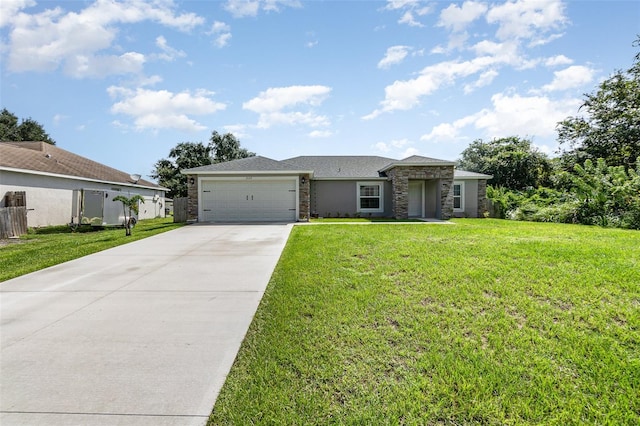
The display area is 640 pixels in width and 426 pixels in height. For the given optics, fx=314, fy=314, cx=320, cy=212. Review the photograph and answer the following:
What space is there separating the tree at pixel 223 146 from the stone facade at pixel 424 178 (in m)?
22.6

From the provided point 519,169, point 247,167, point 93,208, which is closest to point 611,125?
point 519,169

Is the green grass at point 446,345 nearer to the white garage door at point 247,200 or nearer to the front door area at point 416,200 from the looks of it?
the white garage door at point 247,200

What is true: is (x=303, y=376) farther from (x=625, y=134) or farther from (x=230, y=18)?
(x=625, y=134)

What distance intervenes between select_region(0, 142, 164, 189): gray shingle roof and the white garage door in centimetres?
760

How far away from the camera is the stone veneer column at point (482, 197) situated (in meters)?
18.2

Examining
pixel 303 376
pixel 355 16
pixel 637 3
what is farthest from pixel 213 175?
pixel 637 3

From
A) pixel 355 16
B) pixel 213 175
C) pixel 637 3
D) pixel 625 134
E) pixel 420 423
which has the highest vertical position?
pixel 637 3

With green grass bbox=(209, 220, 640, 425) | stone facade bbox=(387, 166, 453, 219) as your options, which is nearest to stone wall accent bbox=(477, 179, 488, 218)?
stone facade bbox=(387, 166, 453, 219)

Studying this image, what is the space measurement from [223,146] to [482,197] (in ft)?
85.6

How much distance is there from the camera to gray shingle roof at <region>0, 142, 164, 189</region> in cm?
1437

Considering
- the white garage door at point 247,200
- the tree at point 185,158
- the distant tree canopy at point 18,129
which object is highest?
the distant tree canopy at point 18,129

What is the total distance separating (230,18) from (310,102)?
20.6 feet

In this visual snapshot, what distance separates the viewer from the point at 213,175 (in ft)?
50.5

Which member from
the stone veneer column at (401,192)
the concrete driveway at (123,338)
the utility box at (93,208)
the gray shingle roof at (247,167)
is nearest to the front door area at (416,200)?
the stone veneer column at (401,192)
